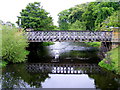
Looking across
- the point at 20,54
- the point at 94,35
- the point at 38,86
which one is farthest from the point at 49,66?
the point at 94,35

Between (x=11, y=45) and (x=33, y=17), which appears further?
(x=33, y=17)

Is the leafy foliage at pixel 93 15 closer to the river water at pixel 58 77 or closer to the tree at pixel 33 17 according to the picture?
the tree at pixel 33 17

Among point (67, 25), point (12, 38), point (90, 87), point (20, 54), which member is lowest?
point (90, 87)

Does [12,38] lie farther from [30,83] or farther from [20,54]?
[30,83]

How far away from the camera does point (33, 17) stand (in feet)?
113

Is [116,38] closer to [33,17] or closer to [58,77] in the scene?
[58,77]

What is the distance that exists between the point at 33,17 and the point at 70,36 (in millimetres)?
12769

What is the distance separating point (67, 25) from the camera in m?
67.1

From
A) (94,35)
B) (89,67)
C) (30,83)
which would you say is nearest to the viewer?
(30,83)

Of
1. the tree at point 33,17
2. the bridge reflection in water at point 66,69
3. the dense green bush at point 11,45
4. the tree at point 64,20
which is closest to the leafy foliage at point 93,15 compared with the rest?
the tree at point 64,20

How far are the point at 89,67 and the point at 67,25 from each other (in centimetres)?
4873

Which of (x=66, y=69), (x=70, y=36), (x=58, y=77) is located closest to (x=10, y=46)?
(x=66, y=69)

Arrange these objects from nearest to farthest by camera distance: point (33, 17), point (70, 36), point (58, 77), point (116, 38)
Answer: point (58, 77) → point (116, 38) → point (70, 36) → point (33, 17)

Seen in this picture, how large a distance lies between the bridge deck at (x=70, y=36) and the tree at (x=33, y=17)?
8.02 m
